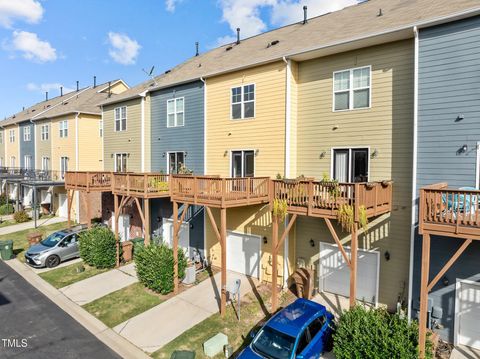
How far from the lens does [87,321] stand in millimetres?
11609

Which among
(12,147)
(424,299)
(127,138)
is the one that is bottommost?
(424,299)

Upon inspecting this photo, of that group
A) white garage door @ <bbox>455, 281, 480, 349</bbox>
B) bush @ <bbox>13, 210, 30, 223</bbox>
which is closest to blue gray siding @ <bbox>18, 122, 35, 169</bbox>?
bush @ <bbox>13, 210, 30, 223</bbox>

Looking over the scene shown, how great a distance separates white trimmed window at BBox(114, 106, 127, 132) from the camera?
21547 mm

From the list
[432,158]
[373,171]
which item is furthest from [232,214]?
[432,158]

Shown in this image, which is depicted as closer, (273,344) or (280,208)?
(273,344)

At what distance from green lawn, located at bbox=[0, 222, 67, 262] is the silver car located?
6.75 feet

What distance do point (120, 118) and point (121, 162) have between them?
303 centimetres

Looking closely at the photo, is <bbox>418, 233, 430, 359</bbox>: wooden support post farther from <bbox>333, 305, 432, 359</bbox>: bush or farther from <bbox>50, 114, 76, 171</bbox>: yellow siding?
<bbox>50, 114, 76, 171</bbox>: yellow siding

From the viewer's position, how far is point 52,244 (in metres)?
17.7

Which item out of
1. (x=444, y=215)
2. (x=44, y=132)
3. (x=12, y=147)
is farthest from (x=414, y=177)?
(x=12, y=147)

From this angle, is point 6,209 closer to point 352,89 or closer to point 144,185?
point 144,185

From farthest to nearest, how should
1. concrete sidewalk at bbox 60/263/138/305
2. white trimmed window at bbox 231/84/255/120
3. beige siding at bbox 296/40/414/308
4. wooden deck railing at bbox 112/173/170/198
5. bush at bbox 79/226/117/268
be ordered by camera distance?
1. bush at bbox 79/226/117/268
2. wooden deck railing at bbox 112/173/170/198
3. white trimmed window at bbox 231/84/255/120
4. concrete sidewalk at bbox 60/263/138/305
5. beige siding at bbox 296/40/414/308

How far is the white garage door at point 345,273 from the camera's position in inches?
454

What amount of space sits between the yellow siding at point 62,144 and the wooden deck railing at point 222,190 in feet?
58.0
